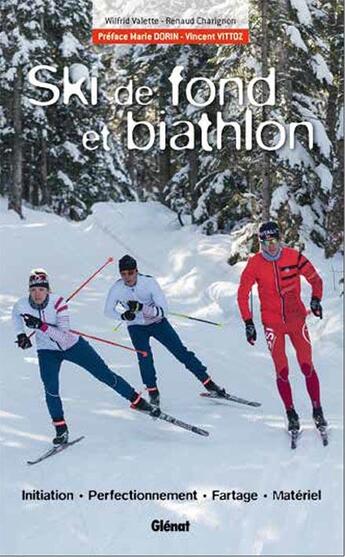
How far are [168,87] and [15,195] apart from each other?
9.34 meters

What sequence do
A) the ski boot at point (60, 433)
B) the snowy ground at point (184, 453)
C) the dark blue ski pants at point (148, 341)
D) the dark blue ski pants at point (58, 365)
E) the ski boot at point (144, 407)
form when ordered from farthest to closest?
the dark blue ski pants at point (148, 341), the ski boot at point (144, 407), the ski boot at point (60, 433), the dark blue ski pants at point (58, 365), the snowy ground at point (184, 453)

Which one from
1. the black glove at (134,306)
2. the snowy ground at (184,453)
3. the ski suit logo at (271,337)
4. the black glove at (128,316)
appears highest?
the black glove at (134,306)

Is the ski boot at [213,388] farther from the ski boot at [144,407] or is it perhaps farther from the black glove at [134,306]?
the black glove at [134,306]

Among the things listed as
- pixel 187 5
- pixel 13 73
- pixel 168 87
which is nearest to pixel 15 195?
pixel 13 73

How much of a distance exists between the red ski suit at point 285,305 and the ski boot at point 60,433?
2.50 m

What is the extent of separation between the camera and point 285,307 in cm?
752

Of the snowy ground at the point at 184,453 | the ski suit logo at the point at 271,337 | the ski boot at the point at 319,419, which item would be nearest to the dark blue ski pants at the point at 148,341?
Answer: the snowy ground at the point at 184,453

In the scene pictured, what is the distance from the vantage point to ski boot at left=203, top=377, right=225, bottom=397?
9.23 m

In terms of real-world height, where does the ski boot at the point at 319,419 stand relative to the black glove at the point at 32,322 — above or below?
below

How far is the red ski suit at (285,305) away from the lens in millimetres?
7496

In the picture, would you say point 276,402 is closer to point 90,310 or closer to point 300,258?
point 300,258

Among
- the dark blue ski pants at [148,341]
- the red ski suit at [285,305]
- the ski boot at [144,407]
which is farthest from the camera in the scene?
the dark blue ski pants at [148,341]

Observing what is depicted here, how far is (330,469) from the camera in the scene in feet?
21.4

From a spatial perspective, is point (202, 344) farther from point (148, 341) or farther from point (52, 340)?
point (52, 340)
